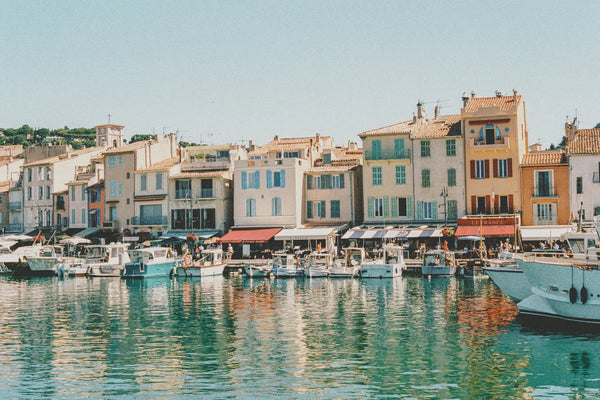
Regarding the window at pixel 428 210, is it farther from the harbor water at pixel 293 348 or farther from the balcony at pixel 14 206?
the balcony at pixel 14 206

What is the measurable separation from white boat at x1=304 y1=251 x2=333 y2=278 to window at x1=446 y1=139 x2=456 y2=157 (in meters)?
14.8

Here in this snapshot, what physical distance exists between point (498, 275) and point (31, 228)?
64190mm

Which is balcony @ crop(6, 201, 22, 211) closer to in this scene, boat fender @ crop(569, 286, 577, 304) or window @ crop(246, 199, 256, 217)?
window @ crop(246, 199, 256, 217)

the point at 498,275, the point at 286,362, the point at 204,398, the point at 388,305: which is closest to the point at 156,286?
the point at 388,305

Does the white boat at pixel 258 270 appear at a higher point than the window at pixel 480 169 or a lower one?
lower

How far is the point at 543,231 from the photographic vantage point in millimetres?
60406

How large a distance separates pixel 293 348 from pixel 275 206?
4299 cm

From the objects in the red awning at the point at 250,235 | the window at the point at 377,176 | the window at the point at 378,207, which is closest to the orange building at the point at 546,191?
the window at the point at 378,207

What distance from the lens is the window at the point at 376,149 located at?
6950cm

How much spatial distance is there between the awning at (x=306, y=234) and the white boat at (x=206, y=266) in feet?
21.6

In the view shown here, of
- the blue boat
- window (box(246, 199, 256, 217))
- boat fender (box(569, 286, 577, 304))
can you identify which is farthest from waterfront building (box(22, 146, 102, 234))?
boat fender (box(569, 286, 577, 304))

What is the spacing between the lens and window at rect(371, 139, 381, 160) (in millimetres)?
69500

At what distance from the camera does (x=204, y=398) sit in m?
22.1

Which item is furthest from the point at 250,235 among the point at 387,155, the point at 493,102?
the point at 493,102
